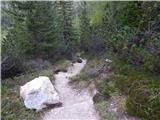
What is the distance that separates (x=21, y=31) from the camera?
19719mm

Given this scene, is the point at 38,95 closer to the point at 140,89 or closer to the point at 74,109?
the point at 74,109

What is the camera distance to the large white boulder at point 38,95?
10726 mm

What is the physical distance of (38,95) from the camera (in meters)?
10.8

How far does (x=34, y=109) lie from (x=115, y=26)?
21.0ft

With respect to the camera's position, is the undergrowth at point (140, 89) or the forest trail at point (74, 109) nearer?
the undergrowth at point (140, 89)

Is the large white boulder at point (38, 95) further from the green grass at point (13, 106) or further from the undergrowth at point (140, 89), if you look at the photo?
the undergrowth at point (140, 89)

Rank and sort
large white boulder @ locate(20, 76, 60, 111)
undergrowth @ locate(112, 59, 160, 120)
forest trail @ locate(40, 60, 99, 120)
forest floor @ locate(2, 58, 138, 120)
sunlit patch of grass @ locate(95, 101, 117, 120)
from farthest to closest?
large white boulder @ locate(20, 76, 60, 111), forest trail @ locate(40, 60, 99, 120), forest floor @ locate(2, 58, 138, 120), sunlit patch of grass @ locate(95, 101, 117, 120), undergrowth @ locate(112, 59, 160, 120)

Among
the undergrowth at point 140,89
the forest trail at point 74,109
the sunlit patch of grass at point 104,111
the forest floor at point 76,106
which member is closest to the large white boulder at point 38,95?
the forest floor at point 76,106

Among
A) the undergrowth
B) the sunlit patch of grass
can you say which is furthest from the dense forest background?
the sunlit patch of grass

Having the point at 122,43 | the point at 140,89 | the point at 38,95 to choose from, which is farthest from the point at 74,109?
the point at 122,43

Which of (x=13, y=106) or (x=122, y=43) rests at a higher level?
(x=122, y=43)

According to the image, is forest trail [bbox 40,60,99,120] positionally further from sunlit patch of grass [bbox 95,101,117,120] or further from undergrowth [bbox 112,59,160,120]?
undergrowth [bbox 112,59,160,120]

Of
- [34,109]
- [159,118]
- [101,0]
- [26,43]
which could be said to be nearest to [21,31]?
[26,43]

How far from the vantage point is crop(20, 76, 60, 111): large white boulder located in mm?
10726
